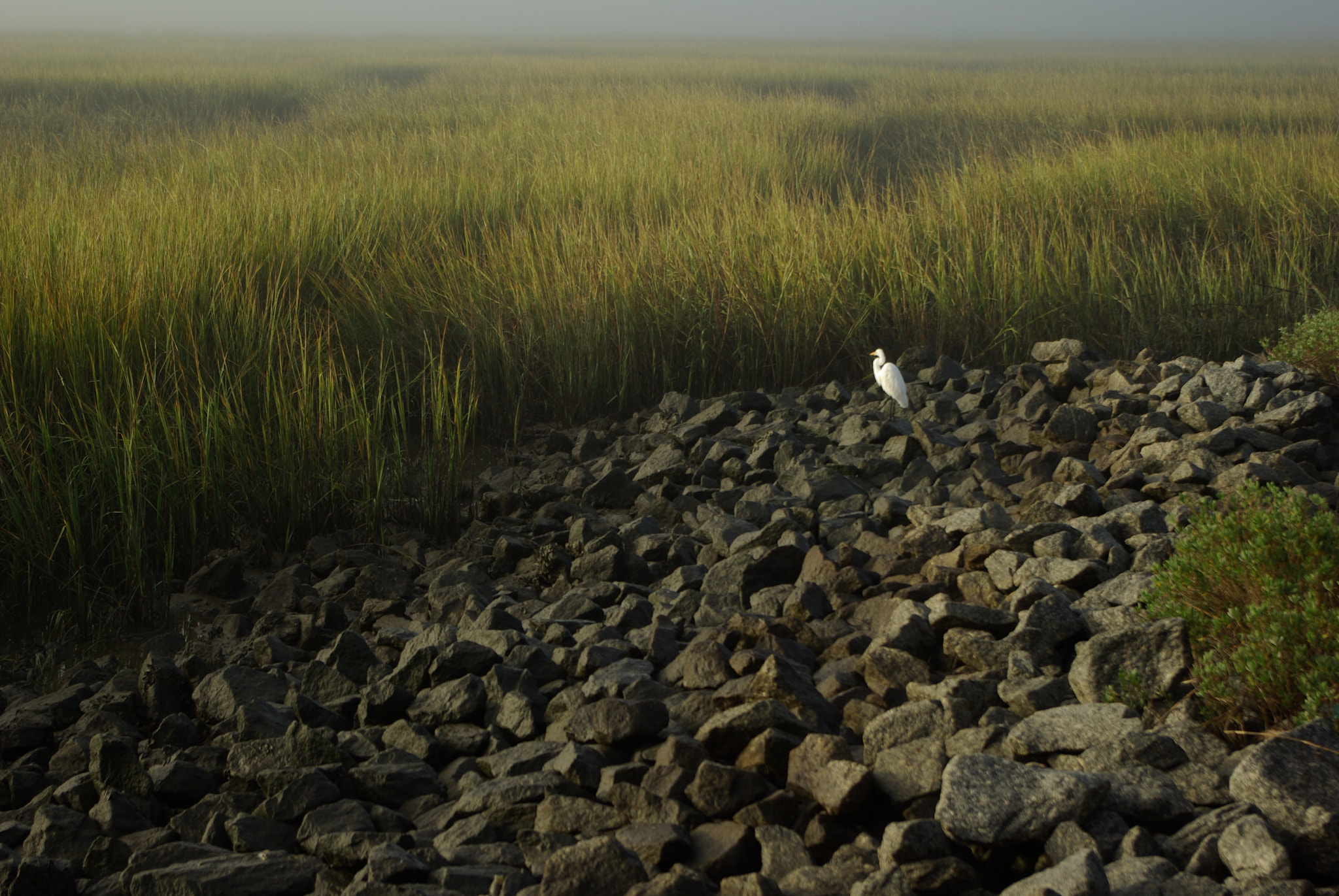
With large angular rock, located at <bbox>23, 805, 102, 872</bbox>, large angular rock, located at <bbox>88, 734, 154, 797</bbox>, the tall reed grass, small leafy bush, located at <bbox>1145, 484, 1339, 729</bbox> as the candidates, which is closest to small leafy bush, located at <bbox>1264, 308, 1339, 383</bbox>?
the tall reed grass

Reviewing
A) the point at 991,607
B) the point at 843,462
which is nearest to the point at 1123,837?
the point at 991,607

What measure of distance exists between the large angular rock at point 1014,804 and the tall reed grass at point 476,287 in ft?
7.94

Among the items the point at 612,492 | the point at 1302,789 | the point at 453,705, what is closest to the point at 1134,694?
the point at 1302,789

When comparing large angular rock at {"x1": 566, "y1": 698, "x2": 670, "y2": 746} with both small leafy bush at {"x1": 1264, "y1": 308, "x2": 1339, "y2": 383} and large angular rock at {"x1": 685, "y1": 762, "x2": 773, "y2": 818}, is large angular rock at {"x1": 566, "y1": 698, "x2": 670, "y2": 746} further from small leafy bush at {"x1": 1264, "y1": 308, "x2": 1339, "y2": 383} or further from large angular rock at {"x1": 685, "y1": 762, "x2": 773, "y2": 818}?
small leafy bush at {"x1": 1264, "y1": 308, "x2": 1339, "y2": 383}

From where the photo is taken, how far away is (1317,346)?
13.3 ft

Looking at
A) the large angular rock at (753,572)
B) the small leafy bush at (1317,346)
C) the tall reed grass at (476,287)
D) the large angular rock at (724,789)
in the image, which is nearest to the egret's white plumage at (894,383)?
the tall reed grass at (476,287)

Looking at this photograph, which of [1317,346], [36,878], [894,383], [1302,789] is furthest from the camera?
[894,383]

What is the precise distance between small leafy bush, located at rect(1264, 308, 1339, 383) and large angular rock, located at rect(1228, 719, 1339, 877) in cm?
296

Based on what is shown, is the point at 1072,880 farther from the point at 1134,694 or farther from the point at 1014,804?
the point at 1134,694

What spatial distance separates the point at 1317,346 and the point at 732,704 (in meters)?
3.37

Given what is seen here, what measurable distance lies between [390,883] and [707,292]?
3902mm

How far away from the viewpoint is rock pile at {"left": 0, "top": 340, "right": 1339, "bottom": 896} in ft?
5.15

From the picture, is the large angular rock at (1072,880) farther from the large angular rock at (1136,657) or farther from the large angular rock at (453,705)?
the large angular rock at (453,705)

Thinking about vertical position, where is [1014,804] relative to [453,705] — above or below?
above
